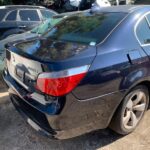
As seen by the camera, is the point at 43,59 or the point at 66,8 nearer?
the point at 43,59

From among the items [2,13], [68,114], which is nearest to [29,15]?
[2,13]

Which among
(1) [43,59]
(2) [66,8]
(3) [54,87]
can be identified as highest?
(1) [43,59]

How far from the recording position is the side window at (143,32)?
364cm

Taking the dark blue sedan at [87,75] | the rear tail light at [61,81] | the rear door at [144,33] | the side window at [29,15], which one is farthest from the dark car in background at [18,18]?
the rear tail light at [61,81]

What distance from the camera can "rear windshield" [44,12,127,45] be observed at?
139 inches

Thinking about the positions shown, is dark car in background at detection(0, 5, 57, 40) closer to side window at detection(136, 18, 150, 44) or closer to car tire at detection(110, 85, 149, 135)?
side window at detection(136, 18, 150, 44)

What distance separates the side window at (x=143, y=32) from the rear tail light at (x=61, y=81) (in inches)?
40.9

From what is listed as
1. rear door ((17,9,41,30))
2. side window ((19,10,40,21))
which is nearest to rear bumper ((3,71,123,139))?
rear door ((17,9,41,30))

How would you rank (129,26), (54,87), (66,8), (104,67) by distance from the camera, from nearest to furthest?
(54,87) < (104,67) < (129,26) < (66,8)

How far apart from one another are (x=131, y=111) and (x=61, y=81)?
1.19 m

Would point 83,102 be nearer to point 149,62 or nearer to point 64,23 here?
point 149,62

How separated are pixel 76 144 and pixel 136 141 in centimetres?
72

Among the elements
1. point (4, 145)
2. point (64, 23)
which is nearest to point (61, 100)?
point (4, 145)

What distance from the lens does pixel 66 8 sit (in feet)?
58.3
